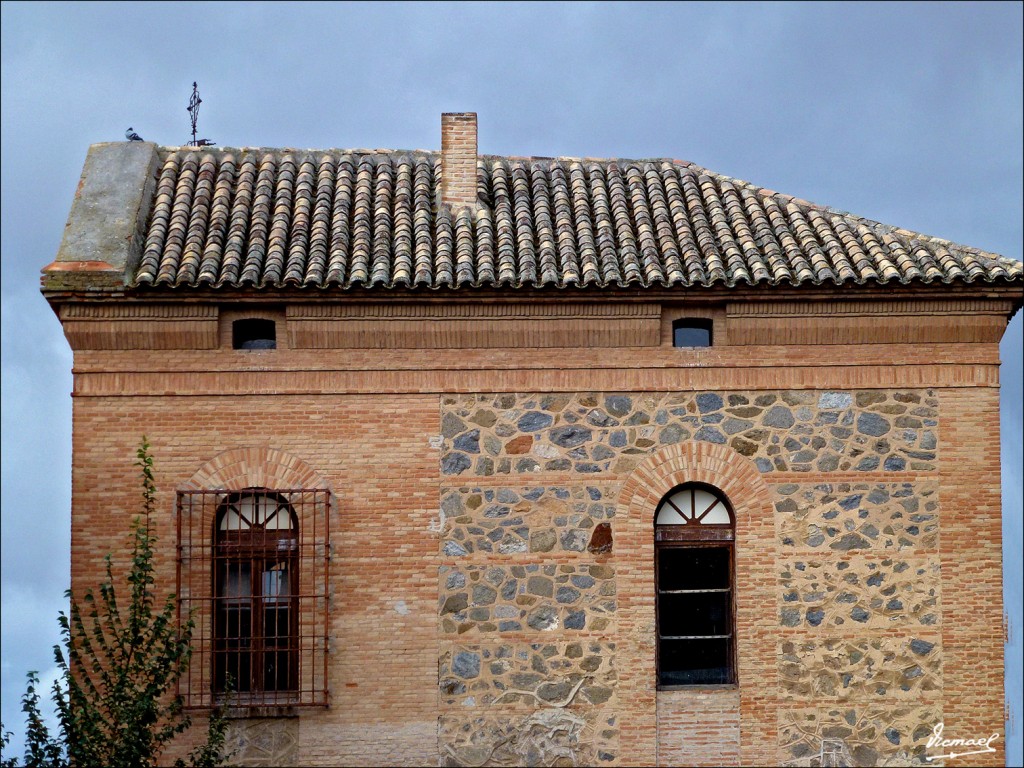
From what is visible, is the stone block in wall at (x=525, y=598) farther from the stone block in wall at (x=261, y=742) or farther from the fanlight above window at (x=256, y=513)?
the stone block in wall at (x=261, y=742)

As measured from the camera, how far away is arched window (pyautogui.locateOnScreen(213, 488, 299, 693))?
48.0 feet

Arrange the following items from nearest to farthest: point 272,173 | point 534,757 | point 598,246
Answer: point 534,757
point 598,246
point 272,173

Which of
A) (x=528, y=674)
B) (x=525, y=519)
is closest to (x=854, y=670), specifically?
(x=528, y=674)

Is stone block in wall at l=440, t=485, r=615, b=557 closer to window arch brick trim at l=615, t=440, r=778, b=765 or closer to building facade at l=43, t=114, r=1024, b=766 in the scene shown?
building facade at l=43, t=114, r=1024, b=766

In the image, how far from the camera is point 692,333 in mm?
15266

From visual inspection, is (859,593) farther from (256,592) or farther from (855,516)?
(256,592)

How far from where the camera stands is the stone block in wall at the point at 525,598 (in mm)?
14641

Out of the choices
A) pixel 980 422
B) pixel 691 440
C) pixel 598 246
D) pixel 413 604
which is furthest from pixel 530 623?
pixel 980 422

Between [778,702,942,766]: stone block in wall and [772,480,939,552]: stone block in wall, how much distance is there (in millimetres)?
1577

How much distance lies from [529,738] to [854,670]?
321cm

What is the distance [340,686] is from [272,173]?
5810mm

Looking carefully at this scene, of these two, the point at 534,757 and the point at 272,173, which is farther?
the point at 272,173

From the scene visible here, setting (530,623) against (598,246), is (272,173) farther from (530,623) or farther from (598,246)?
(530,623)

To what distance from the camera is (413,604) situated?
14656mm
